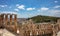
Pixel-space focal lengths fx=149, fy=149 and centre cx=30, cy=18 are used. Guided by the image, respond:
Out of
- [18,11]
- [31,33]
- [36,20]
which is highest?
[18,11]

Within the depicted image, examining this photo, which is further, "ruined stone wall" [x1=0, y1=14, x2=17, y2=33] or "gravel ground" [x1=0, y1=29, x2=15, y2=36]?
"ruined stone wall" [x1=0, y1=14, x2=17, y2=33]

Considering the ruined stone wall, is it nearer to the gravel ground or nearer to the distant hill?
the gravel ground

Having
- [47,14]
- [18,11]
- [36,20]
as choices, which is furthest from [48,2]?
[18,11]

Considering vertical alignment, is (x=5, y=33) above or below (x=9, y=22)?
below

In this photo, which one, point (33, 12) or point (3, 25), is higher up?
point (33, 12)

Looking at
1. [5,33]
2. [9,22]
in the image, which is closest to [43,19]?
[9,22]

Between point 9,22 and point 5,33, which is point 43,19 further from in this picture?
point 5,33

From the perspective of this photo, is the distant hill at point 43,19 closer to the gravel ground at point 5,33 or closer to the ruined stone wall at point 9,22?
the ruined stone wall at point 9,22

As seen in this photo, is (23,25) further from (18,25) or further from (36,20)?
(36,20)

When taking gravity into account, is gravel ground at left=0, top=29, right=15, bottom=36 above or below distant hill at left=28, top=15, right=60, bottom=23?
below

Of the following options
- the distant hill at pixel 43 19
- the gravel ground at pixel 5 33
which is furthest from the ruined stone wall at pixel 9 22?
the distant hill at pixel 43 19

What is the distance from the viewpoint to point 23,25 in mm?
6027

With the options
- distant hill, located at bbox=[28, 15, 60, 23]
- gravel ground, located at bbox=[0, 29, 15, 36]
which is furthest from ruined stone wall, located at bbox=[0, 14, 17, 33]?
distant hill, located at bbox=[28, 15, 60, 23]

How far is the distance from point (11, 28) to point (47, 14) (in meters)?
→ 1.60
